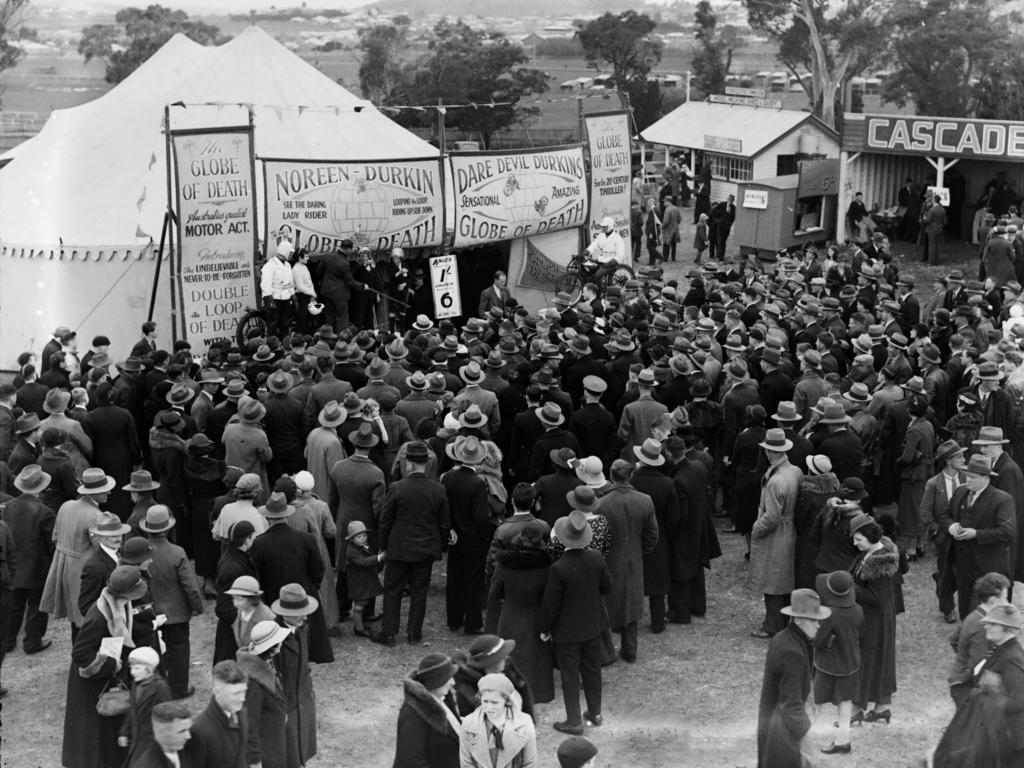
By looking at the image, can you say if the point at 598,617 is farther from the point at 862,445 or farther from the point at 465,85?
the point at 465,85

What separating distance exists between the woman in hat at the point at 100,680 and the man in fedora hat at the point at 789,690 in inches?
145

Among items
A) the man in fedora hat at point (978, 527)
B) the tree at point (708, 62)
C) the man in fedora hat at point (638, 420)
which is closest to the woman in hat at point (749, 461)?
the man in fedora hat at point (638, 420)

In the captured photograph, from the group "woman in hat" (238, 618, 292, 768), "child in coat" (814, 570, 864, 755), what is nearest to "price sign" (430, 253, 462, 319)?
"child in coat" (814, 570, 864, 755)

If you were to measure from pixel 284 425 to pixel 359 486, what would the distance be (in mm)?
1599

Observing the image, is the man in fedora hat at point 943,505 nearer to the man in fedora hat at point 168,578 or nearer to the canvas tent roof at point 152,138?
the man in fedora hat at point 168,578

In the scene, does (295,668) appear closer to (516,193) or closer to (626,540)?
(626,540)

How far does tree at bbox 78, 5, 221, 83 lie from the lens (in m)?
59.5

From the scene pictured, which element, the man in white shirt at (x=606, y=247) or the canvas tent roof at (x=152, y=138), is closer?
the canvas tent roof at (x=152, y=138)

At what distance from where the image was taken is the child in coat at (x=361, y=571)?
1016 cm

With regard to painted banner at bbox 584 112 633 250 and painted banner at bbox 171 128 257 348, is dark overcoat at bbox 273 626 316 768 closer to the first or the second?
painted banner at bbox 171 128 257 348

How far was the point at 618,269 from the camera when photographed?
780 inches

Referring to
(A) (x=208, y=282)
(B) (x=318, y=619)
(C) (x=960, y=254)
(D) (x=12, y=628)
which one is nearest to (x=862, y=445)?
(B) (x=318, y=619)

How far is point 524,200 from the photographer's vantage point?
19625 mm

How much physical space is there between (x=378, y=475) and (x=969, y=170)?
68.0 feet
